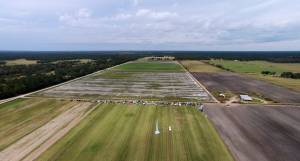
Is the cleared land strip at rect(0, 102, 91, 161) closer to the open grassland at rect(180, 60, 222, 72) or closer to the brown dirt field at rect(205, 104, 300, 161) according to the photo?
the brown dirt field at rect(205, 104, 300, 161)

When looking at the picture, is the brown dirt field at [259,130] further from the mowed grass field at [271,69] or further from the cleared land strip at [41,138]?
the mowed grass field at [271,69]

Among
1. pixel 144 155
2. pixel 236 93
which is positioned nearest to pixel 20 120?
pixel 144 155

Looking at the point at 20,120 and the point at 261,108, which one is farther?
the point at 261,108

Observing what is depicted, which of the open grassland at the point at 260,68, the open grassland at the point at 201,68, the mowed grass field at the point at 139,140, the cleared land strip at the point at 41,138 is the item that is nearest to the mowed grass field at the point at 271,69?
the open grassland at the point at 260,68

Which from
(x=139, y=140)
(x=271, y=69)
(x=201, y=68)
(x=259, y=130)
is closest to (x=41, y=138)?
(x=139, y=140)

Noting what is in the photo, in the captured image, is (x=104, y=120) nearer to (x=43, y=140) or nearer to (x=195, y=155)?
(x=43, y=140)

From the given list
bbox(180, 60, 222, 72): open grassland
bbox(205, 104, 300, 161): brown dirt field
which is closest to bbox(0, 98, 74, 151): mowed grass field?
bbox(205, 104, 300, 161): brown dirt field
